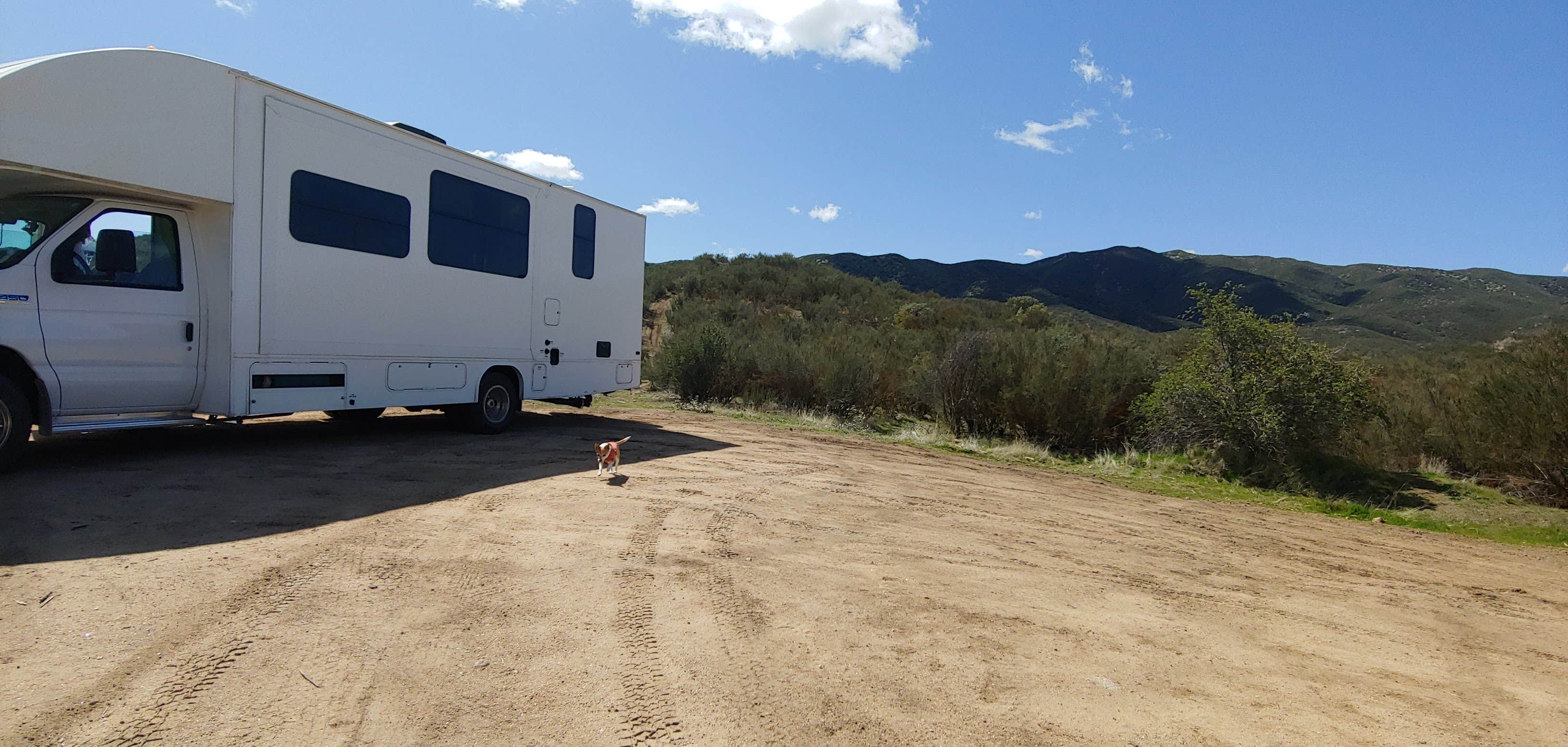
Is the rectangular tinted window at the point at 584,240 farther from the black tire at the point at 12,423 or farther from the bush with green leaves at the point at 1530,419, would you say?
the bush with green leaves at the point at 1530,419

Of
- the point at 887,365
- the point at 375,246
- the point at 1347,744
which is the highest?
Answer: the point at 375,246

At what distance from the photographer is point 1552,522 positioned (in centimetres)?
834

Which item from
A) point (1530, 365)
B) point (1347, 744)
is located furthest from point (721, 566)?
point (1530, 365)

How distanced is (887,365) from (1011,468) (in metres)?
6.84

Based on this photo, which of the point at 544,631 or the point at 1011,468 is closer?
the point at 544,631

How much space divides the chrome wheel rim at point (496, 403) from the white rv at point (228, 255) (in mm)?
61

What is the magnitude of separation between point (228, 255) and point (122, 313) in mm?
925

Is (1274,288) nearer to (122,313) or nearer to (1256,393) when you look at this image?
(1256,393)

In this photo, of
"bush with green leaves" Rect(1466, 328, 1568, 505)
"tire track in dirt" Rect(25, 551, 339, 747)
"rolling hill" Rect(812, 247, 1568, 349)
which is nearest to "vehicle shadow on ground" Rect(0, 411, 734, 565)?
"tire track in dirt" Rect(25, 551, 339, 747)

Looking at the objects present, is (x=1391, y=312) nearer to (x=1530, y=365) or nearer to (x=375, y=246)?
(x=1530, y=365)

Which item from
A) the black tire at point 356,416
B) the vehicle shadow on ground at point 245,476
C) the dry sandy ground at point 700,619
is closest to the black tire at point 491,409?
the vehicle shadow on ground at point 245,476

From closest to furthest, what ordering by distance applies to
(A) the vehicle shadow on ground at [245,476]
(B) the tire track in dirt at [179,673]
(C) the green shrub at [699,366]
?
(B) the tire track in dirt at [179,673]
(A) the vehicle shadow on ground at [245,476]
(C) the green shrub at [699,366]

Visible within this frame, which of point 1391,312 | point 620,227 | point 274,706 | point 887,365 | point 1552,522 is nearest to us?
point 274,706

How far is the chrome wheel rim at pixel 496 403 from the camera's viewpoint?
1037 centimetres
